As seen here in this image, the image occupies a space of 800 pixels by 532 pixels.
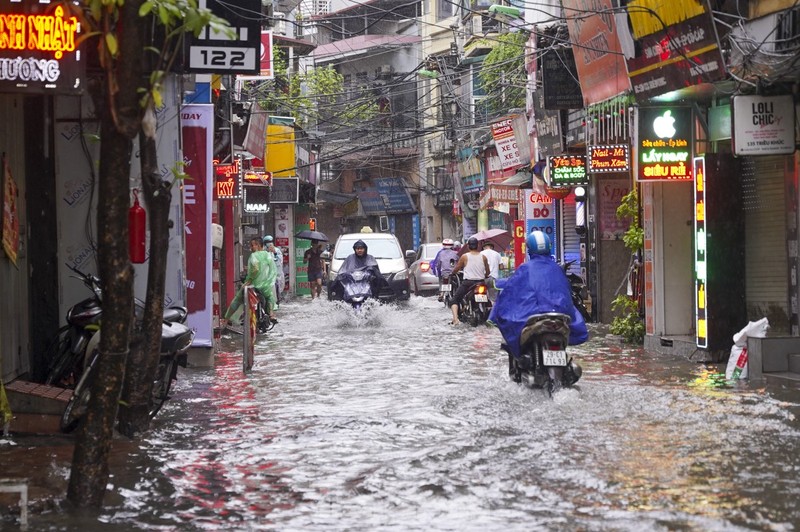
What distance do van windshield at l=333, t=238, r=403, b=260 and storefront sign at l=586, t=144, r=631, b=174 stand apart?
9.89 meters

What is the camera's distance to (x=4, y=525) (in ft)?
21.0

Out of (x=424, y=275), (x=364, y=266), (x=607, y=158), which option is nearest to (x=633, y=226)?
(x=607, y=158)

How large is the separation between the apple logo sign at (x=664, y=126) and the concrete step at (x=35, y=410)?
947 centimetres

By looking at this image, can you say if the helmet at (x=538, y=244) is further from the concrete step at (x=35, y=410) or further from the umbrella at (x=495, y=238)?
the umbrella at (x=495, y=238)

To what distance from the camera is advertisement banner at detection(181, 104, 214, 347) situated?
14648mm

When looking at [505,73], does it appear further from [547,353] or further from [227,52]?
[547,353]

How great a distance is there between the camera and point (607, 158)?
67.4 ft

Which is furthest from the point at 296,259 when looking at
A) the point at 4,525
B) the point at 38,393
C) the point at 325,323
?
the point at 4,525

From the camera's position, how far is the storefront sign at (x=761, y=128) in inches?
505

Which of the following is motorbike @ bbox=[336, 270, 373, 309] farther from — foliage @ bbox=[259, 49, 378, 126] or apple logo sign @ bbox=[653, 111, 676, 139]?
foliage @ bbox=[259, 49, 378, 126]

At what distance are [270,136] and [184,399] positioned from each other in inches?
1018

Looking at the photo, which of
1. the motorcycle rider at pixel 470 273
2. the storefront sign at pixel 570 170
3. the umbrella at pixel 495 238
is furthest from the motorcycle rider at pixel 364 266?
the umbrella at pixel 495 238

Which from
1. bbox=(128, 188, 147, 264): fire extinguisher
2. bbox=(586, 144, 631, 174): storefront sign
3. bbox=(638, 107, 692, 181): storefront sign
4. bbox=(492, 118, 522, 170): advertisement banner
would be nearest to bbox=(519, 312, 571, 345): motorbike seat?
bbox=(128, 188, 147, 264): fire extinguisher

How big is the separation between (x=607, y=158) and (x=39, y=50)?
1410 centimetres
